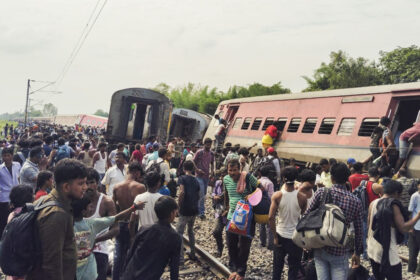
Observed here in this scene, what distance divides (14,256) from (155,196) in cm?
264

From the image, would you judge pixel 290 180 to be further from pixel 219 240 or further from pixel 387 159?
pixel 387 159

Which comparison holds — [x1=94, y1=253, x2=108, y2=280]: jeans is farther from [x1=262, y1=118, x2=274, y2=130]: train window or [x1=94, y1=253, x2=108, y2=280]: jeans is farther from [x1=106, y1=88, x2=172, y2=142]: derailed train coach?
[x1=106, y1=88, x2=172, y2=142]: derailed train coach

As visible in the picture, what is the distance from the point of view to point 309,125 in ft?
43.5

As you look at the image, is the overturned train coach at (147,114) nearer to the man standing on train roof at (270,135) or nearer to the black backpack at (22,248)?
the man standing on train roof at (270,135)

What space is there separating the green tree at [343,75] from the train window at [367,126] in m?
27.8

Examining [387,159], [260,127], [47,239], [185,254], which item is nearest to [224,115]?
[260,127]

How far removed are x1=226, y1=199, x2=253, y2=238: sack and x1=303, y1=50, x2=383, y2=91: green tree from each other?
34.4 metres

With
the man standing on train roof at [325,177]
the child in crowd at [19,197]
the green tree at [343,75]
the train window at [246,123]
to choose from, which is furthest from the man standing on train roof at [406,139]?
the green tree at [343,75]

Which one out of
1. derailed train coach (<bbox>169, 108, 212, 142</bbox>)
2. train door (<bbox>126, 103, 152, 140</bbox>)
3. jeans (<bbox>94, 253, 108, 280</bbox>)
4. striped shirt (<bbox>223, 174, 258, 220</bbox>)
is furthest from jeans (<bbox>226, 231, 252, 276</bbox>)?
derailed train coach (<bbox>169, 108, 212, 142</bbox>)

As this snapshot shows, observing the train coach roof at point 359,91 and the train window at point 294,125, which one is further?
the train window at point 294,125

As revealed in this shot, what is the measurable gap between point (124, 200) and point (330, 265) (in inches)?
115

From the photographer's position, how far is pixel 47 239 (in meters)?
2.55

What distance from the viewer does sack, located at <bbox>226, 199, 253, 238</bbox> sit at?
5.46 m

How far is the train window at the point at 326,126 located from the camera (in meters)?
12.3
